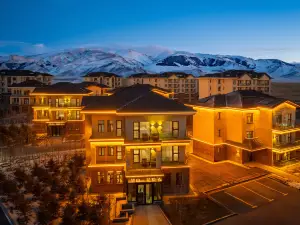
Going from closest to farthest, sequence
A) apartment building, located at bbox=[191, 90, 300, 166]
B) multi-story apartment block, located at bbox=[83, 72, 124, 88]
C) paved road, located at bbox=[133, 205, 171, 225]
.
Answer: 1. paved road, located at bbox=[133, 205, 171, 225]
2. apartment building, located at bbox=[191, 90, 300, 166]
3. multi-story apartment block, located at bbox=[83, 72, 124, 88]

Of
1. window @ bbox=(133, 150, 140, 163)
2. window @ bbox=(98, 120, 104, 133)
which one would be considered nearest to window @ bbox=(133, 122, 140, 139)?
window @ bbox=(133, 150, 140, 163)

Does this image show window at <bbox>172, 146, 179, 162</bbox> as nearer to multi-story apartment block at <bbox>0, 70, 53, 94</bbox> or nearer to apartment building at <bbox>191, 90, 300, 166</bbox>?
apartment building at <bbox>191, 90, 300, 166</bbox>

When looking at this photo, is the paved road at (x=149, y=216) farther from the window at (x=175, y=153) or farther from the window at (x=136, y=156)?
the window at (x=175, y=153)

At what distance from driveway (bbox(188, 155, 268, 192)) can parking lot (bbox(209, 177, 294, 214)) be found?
3.07 feet

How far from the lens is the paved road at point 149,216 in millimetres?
16266

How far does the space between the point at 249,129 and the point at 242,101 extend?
8.63ft

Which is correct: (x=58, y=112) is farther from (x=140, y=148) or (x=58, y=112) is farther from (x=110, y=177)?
(x=140, y=148)

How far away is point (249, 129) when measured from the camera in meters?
27.3

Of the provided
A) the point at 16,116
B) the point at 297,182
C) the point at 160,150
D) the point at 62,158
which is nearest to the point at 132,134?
the point at 160,150

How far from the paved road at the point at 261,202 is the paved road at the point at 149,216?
3.24 metres

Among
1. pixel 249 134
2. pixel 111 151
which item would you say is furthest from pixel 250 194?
pixel 111 151

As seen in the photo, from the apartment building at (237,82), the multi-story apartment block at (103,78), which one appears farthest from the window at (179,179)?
the multi-story apartment block at (103,78)

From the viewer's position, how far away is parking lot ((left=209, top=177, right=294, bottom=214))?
1862 cm

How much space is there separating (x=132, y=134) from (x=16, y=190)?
831 centimetres
